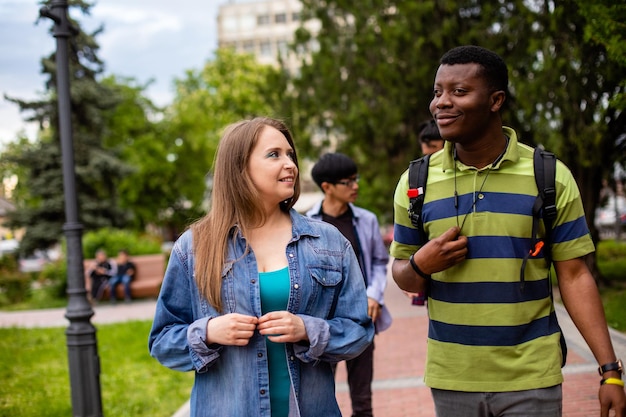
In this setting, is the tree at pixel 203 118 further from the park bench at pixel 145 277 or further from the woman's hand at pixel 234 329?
the woman's hand at pixel 234 329

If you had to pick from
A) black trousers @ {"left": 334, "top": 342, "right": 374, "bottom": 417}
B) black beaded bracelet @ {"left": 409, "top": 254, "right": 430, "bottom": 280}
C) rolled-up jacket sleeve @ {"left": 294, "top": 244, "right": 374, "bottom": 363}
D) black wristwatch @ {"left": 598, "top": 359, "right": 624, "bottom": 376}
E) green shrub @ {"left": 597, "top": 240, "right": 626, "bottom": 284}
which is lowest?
green shrub @ {"left": 597, "top": 240, "right": 626, "bottom": 284}

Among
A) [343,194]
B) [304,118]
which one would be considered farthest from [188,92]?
[343,194]

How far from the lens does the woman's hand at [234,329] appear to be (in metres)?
2.51

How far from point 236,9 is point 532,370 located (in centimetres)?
7931

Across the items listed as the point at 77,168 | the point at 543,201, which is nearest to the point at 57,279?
the point at 77,168

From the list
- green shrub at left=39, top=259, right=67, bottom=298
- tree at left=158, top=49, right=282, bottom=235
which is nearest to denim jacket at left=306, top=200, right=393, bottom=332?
green shrub at left=39, top=259, right=67, bottom=298

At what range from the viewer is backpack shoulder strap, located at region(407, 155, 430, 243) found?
2.78 metres

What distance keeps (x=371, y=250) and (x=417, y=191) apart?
2393mm

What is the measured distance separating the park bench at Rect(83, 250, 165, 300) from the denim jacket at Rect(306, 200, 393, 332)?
15179 mm

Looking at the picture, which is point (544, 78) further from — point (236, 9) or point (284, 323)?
point (236, 9)

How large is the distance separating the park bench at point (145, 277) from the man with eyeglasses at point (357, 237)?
1518 cm

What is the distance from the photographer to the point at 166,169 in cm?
4097

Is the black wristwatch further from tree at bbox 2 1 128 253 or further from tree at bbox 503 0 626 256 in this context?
tree at bbox 2 1 128 253

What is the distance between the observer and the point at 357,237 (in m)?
5.08
